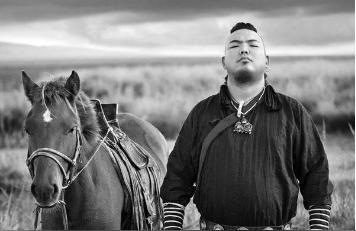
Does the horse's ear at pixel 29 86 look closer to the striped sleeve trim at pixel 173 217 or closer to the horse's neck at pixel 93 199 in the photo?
the horse's neck at pixel 93 199

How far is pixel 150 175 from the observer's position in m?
3.43

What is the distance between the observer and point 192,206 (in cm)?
446

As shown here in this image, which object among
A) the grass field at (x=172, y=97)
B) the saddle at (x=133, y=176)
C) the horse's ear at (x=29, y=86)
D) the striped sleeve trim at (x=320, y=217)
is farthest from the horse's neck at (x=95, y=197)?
the grass field at (x=172, y=97)

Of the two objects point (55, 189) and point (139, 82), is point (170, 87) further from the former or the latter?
point (55, 189)

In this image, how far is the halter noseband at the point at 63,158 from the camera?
2.40 m

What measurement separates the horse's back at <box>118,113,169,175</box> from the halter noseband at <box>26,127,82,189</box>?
132cm

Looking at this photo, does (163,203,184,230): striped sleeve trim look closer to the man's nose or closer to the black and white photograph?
the black and white photograph

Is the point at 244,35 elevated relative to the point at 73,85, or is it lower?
elevated

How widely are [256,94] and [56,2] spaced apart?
212 cm

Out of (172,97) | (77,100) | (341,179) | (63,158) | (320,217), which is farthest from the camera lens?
(172,97)

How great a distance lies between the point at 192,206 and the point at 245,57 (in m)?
2.30

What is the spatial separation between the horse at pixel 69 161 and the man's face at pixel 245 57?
706mm

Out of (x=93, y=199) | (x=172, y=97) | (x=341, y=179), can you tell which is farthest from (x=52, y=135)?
(x=341, y=179)

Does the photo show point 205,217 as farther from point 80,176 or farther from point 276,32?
point 276,32
